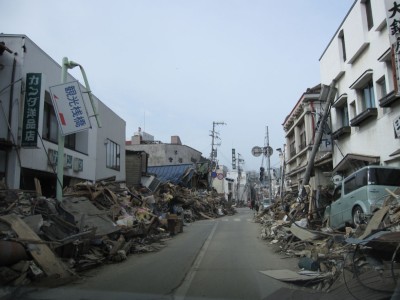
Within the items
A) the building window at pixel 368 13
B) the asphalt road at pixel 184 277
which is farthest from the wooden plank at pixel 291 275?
the building window at pixel 368 13

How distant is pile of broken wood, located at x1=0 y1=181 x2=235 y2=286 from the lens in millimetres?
8539

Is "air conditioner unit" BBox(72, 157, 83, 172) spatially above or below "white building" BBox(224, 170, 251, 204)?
below

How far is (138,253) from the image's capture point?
541 inches

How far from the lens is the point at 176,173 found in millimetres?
46656

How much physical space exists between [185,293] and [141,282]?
4.41 feet

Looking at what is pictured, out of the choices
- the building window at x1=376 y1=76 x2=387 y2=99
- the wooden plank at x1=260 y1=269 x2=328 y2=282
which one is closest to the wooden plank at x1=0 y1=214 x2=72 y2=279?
the wooden plank at x1=260 y1=269 x2=328 y2=282

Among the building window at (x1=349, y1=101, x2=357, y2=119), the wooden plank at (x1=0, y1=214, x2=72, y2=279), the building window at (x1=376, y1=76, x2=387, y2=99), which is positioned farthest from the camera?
the building window at (x1=349, y1=101, x2=357, y2=119)

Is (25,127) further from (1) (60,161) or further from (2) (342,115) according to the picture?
(2) (342,115)

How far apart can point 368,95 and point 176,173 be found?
1165 inches

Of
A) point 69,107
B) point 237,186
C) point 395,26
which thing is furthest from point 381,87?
point 237,186

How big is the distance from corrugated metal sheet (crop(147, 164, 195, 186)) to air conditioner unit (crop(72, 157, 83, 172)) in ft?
74.5

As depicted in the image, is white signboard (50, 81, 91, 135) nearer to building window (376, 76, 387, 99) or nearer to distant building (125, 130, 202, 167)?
building window (376, 76, 387, 99)

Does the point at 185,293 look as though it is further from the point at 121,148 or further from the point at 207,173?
the point at 207,173

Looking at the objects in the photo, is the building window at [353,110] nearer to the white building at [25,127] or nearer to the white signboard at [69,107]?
the white building at [25,127]
